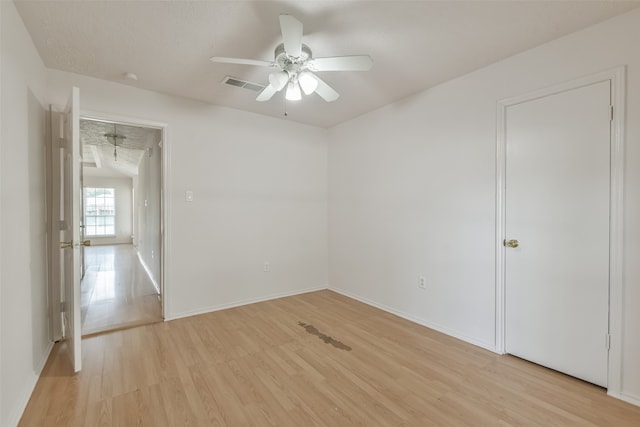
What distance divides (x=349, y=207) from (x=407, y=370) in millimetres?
2276

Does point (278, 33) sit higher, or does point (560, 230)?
point (278, 33)

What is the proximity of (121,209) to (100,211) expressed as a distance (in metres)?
0.59

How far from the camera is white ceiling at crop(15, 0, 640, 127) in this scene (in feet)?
5.78

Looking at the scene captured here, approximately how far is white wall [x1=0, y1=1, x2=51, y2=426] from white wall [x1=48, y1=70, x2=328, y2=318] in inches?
28.2

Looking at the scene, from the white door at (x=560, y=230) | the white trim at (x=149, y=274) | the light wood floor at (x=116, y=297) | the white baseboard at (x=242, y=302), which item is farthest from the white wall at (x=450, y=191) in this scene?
the white trim at (x=149, y=274)

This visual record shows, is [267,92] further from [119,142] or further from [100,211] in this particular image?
[100,211]

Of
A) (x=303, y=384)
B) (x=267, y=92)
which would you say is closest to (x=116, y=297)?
(x=303, y=384)

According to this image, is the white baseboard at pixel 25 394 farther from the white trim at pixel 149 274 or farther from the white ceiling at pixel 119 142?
the white ceiling at pixel 119 142

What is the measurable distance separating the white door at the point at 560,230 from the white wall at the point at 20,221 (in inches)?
134

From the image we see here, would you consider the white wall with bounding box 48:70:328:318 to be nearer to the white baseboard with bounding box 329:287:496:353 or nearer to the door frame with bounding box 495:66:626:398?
the white baseboard with bounding box 329:287:496:353

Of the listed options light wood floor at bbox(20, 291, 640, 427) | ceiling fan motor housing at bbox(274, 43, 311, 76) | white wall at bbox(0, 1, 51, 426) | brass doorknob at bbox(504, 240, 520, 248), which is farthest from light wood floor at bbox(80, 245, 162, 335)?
brass doorknob at bbox(504, 240, 520, 248)

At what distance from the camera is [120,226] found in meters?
9.95

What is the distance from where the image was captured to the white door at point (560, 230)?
1948 mm

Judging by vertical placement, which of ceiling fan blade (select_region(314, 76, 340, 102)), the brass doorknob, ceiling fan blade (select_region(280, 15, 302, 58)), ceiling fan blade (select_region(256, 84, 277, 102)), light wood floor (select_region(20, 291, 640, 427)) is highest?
ceiling fan blade (select_region(280, 15, 302, 58))
